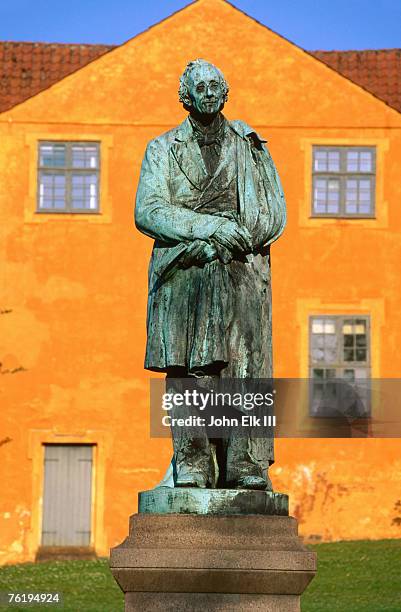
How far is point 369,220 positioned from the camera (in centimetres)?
2828

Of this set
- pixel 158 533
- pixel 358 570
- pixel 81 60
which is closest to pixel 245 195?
pixel 158 533

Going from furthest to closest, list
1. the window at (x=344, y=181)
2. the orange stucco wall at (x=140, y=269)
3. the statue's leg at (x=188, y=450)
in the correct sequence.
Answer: the window at (x=344, y=181) < the orange stucco wall at (x=140, y=269) < the statue's leg at (x=188, y=450)

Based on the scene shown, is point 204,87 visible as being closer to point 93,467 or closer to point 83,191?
point 93,467

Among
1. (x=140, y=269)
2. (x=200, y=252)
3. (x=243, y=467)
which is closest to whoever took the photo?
(x=243, y=467)

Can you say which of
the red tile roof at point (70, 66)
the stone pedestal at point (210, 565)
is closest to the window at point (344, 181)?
the red tile roof at point (70, 66)

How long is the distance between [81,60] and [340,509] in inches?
393

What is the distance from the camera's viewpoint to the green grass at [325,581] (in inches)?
768

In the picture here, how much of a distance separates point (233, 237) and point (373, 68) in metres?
22.3

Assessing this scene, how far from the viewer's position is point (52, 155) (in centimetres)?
2825

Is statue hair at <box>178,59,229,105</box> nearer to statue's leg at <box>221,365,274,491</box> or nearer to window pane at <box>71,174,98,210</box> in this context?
statue's leg at <box>221,365,274,491</box>

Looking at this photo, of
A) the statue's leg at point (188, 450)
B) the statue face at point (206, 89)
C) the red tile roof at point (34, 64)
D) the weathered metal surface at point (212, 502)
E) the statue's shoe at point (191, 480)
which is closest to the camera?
the weathered metal surface at point (212, 502)

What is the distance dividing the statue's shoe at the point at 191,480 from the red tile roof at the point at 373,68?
72.6 ft

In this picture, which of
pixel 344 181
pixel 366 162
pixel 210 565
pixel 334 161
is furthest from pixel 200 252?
pixel 366 162

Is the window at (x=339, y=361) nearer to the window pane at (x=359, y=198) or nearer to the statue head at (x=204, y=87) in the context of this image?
the window pane at (x=359, y=198)
